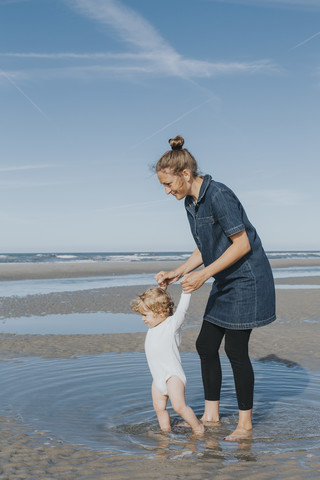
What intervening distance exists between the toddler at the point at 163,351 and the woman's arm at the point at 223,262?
0.39 metres

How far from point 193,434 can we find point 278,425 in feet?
2.29

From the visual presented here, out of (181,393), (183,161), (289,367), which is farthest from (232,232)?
(289,367)

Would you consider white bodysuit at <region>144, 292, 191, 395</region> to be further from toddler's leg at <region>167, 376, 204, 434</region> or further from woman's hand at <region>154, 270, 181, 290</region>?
woman's hand at <region>154, 270, 181, 290</region>

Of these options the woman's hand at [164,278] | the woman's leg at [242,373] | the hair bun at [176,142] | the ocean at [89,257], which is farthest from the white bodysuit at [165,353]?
the ocean at [89,257]

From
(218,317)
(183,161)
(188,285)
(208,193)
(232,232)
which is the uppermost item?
(183,161)

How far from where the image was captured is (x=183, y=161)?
353cm

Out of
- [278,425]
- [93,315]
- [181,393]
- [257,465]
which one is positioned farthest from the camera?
[93,315]

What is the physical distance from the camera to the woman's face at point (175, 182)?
141 inches

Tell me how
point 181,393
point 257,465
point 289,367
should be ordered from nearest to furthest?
point 257,465 < point 181,393 < point 289,367

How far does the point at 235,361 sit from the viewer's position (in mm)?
3727

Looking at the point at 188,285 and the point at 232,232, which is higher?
the point at 232,232

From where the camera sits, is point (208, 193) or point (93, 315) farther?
point (93, 315)

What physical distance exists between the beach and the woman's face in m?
1.72

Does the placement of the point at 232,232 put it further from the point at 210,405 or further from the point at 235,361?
the point at 210,405
